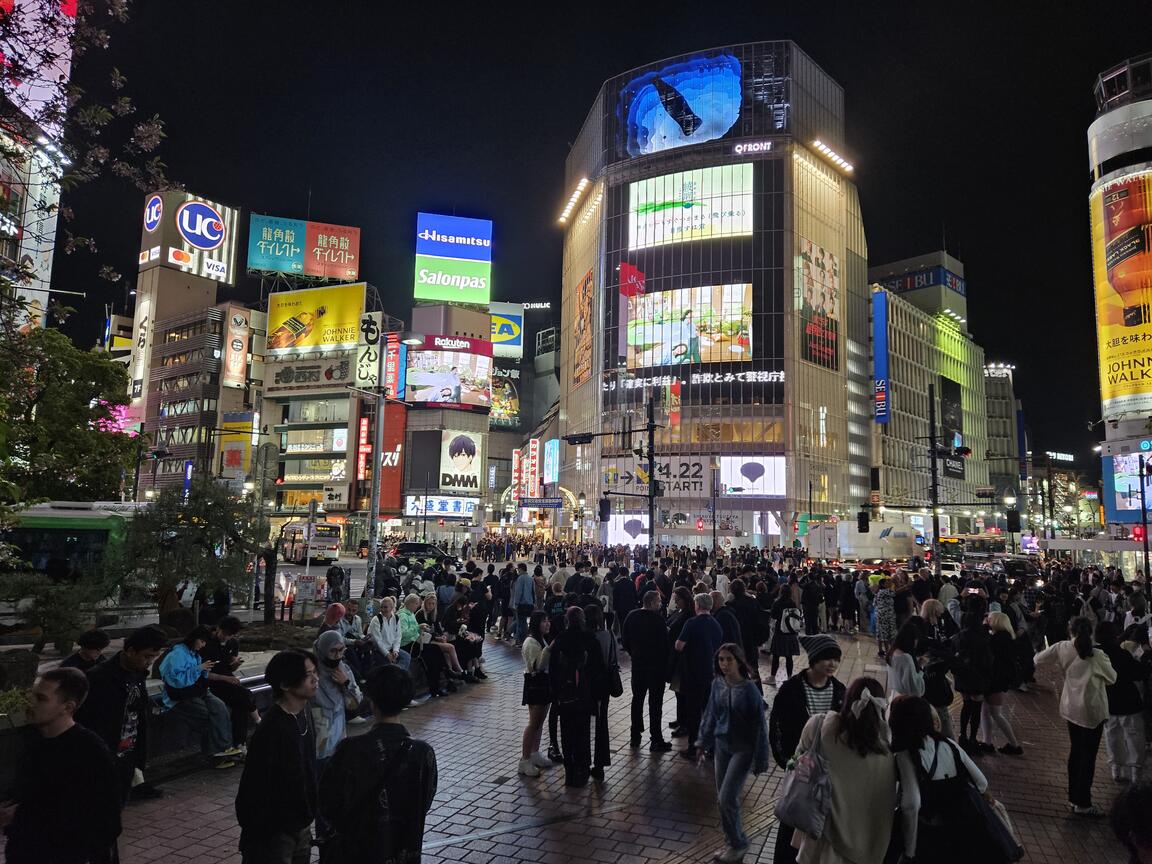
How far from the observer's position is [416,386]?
8381cm

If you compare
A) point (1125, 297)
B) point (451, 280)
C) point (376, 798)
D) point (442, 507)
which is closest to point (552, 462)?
point (442, 507)

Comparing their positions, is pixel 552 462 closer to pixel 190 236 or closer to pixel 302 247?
pixel 302 247

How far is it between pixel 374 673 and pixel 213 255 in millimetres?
94409

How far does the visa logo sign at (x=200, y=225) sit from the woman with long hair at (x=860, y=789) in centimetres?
9335

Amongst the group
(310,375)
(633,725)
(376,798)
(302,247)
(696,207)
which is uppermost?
(696,207)

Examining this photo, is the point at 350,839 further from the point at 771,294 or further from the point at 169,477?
the point at 169,477

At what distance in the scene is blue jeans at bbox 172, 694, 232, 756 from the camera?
8.05 metres

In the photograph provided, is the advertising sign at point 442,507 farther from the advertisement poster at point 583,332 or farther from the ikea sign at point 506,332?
the ikea sign at point 506,332

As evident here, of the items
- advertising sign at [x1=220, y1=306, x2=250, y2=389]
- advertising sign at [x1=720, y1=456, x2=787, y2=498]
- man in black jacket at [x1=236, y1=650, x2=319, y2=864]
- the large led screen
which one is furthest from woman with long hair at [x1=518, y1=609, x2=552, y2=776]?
advertising sign at [x1=220, y1=306, x2=250, y2=389]

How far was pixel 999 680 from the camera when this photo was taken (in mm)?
8758

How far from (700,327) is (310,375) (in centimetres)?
3893

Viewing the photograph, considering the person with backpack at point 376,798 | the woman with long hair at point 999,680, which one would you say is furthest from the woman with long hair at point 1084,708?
the person with backpack at point 376,798

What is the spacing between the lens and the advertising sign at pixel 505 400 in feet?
401

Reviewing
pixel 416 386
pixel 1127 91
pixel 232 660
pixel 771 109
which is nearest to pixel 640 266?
pixel 771 109
